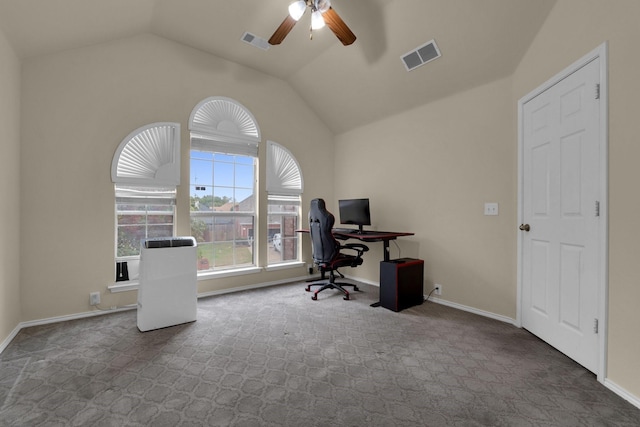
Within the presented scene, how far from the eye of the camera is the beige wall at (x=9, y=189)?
236 cm

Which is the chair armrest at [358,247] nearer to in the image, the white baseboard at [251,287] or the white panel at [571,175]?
the white baseboard at [251,287]

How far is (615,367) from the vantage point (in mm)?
1836

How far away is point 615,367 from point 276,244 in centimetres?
385

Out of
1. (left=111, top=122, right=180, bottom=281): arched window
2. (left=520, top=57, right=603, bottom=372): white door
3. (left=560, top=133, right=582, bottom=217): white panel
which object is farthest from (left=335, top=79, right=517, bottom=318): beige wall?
(left=111, top=122, right=180, bottom=281): arched window

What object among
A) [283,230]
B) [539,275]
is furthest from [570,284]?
[283,230]

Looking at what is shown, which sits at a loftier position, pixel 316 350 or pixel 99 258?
pixel 99 258

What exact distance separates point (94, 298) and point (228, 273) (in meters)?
→ 1.47

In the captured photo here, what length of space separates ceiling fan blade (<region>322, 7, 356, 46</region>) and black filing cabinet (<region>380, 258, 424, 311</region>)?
95.9 inches

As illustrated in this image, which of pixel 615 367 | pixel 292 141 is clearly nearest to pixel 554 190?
pixel 615 367

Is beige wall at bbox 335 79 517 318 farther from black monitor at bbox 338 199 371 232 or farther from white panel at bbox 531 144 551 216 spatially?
black monitor at bbox 338 199 371 232

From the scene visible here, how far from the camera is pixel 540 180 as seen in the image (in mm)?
2588

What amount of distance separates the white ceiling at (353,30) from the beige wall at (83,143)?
0.22 m

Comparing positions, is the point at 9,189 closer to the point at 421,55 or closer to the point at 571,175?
the point at 421,55

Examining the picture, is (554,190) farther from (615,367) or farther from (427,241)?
(427,241)
